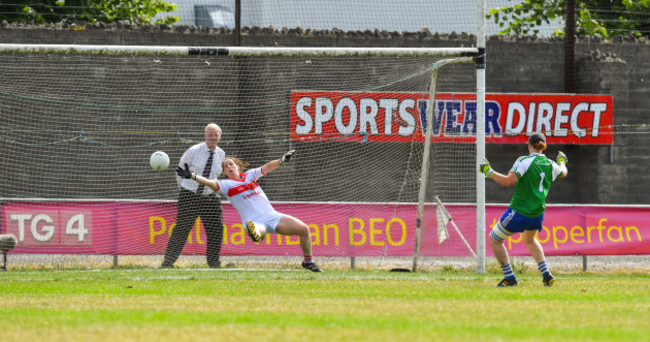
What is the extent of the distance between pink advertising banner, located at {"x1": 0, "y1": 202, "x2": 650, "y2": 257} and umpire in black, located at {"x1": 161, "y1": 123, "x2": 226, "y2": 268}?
362 mm

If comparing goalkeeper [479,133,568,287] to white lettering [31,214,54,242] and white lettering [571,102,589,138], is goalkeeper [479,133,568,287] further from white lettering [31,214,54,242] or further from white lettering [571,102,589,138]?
white lettering [571,102,589,138]

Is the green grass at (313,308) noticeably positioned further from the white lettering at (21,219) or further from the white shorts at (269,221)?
the white lettering at (21,219)

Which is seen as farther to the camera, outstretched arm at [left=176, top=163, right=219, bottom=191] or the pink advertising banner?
the pink advertising banner

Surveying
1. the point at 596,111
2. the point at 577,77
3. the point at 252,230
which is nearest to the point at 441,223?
the point at 252,230

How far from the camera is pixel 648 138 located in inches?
842

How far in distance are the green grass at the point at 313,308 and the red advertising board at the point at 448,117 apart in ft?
13.6

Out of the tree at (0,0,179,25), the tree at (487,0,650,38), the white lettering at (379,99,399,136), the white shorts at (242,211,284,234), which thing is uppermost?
the tree at (0,0,179,25)

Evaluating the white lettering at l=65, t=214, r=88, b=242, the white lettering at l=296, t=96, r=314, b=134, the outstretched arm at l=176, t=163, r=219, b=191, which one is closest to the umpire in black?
the white lettering at l=65, t=214, r=88, b=242

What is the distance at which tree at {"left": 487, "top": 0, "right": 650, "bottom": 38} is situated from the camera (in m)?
24.3

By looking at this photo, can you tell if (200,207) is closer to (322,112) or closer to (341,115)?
(341,115)

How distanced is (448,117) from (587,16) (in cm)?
1046

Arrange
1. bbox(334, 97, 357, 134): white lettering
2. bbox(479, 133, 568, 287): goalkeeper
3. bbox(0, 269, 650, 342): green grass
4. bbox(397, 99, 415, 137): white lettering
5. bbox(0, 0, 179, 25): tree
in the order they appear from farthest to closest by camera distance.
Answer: bbox(0, 0, 179, 25): tree → bbox(334, 97, 357, 134): white lettering → bbox(397, 99, 415, 137): white lettering → bbox(479, 133, 568, 287): goalkeeper → bbox(0, 269, 650, 342): green grass

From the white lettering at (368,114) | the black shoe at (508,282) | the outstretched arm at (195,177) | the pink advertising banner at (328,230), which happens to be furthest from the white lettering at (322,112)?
the black shoe at (508,282)

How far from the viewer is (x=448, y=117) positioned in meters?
19.5
